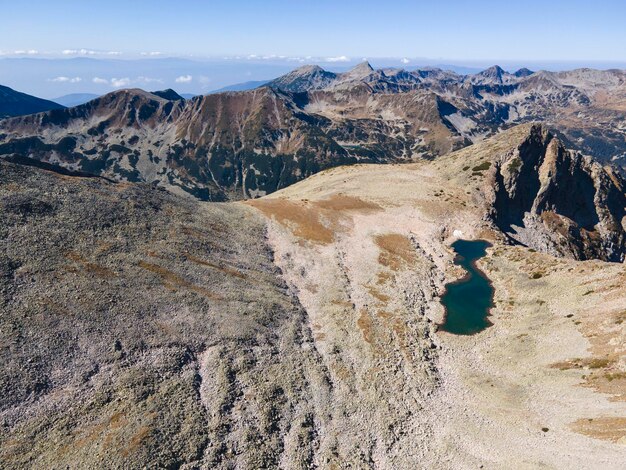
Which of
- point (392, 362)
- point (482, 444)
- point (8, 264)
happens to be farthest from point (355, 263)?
point (8, 264)

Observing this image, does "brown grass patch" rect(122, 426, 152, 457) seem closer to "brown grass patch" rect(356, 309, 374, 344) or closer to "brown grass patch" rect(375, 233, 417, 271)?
"brown grass patch" rect(356, 309, 374, 344)

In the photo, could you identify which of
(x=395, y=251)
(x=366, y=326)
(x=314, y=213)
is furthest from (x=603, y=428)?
(x=314, y=213)

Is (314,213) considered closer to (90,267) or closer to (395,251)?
(395,251)

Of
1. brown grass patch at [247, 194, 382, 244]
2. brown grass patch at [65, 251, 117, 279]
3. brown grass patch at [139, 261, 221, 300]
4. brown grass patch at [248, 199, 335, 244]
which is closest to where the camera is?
brown grass patch at [65, 251, 117, 279]

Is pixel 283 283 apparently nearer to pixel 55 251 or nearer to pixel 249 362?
pixel 249 362

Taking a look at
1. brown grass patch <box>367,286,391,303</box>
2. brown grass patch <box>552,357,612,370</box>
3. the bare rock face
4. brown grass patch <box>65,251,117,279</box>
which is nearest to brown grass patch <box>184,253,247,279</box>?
brown grass patch <box>65,251,117,279</box>

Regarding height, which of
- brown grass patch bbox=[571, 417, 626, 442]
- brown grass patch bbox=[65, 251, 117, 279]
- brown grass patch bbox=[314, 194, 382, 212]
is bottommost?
brown grass patch bbox=[571, 417, 626, 442]

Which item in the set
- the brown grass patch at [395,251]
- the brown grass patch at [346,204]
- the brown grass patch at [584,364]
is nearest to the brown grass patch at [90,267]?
the brown grass patch at [395,251]
